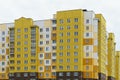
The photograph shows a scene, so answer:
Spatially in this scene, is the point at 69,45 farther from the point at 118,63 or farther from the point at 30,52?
the point at 118,63

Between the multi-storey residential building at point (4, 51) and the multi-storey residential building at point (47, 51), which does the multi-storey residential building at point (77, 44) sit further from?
the multi-storey residential building at point (4, 51)

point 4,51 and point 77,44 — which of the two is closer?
point 77,44

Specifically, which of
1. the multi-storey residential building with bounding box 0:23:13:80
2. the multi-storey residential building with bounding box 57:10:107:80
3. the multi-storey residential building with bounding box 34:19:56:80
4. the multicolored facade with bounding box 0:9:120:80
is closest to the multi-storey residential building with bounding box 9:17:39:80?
the multicolored facade with bounding box 0:9:120:80

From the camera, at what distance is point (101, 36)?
109 m

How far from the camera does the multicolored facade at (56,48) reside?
10144cm

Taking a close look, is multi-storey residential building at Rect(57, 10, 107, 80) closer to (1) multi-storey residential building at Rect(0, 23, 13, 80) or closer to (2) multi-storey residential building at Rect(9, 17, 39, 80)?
(2) multi-storey residential building at Rect(9, 17, 39, 80)

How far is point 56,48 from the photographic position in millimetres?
106188

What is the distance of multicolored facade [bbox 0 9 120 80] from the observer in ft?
333

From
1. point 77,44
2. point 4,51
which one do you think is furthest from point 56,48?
point 4,51

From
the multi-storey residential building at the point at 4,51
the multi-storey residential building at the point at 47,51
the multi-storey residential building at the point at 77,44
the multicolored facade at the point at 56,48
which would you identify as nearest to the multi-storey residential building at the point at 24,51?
the multicolored facade at the point at 56,48

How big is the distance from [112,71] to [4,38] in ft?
155

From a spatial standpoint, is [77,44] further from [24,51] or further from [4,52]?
[4,52]

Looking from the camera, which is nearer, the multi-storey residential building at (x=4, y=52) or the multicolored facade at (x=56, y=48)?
the multicolored facade at (x=56, y=48)

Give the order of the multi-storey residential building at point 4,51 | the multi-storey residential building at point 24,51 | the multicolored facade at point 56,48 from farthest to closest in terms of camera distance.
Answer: the multi-storey residential building at point 4,51 → the multi-storey residential building at point 24,51 → the multicolored facade at point 56,48
